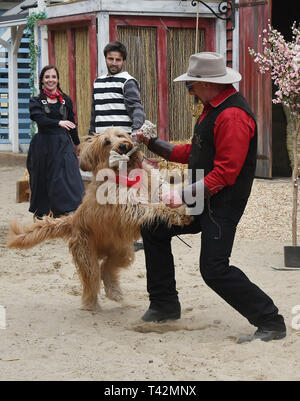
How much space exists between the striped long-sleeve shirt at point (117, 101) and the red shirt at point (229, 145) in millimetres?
2468

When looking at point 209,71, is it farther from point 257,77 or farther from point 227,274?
point 257,77

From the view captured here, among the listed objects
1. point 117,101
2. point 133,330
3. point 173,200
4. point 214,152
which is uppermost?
point 117,101

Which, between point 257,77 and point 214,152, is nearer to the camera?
point 214,152

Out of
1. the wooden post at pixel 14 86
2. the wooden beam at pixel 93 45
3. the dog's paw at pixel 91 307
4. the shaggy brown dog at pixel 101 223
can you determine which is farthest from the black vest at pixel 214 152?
the wooden post at pixel 14 86

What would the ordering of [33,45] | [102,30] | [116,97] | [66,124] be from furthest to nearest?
[33,45], [102,30], [66,124], [116,97]

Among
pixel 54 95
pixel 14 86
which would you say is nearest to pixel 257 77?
pixel 54 95

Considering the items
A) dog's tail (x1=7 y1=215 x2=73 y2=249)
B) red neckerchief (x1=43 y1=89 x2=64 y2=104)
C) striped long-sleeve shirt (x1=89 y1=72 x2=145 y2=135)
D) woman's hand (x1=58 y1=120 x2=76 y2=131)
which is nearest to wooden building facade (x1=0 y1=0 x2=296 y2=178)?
red neckerchief (x1=43 y1=89 x2=64 y2=104)

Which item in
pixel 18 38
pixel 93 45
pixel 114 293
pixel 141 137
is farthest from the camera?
pixel 18 38

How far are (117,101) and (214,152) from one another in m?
2.57

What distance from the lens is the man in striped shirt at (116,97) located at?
6473 mm

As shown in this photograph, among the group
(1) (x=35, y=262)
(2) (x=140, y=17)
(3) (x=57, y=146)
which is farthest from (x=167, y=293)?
(2) (x=140, y=17)

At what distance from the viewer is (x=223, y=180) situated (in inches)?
159

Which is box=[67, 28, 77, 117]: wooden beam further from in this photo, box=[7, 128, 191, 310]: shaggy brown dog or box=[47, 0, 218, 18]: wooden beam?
box=[7, 128, 191, 310]: shaggy brown dog

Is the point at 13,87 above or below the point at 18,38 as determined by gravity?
below
